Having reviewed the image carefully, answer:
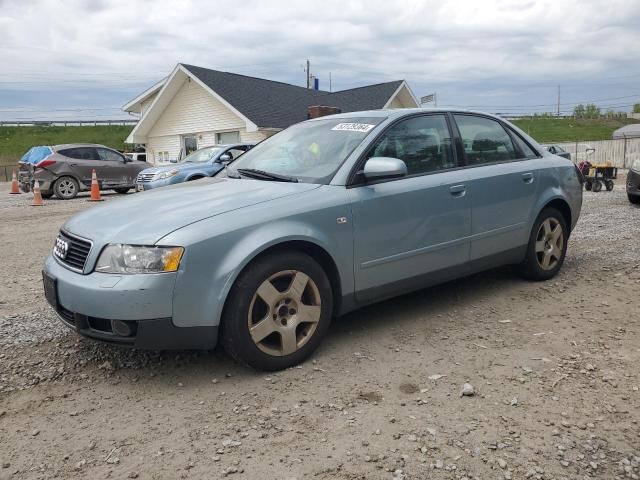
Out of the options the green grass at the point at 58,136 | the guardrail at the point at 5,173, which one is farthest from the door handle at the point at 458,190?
the green grass at the point at 58,136

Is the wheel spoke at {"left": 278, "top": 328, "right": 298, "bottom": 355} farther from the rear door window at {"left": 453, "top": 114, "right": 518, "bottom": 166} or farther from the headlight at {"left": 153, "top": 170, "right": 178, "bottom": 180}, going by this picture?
the headlight at {"left": 153, "top": 170, "right": 178, "bottom": 180}

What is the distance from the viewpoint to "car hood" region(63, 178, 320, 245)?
312 cm

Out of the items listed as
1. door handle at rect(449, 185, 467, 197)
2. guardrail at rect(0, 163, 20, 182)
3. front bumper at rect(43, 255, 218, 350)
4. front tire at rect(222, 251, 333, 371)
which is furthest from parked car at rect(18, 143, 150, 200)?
guardrail at rect(0, 163, 20, 182)

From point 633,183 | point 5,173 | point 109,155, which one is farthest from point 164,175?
point 5,173

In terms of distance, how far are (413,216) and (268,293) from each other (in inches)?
51.2

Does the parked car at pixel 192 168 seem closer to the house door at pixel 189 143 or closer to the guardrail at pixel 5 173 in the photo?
the house door at pixel 189 143

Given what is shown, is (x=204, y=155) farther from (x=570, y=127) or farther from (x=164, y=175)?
(x=570, y=127)

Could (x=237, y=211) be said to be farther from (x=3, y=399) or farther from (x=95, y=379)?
(x=3, y=399)

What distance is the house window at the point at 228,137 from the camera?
23188mm

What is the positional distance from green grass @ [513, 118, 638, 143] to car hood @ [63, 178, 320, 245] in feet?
184

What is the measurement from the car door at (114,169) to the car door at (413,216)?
1441 centimetres

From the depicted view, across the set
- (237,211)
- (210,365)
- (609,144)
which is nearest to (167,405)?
(210,365)

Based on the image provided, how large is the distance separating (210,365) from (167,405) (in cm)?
51

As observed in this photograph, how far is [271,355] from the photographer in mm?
3291
